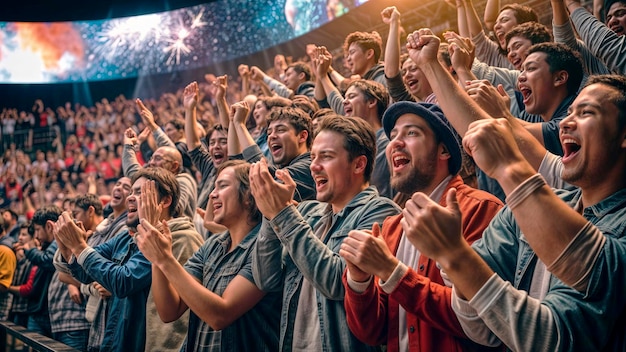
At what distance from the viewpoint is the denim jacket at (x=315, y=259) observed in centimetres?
190

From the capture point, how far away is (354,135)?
2.32 m

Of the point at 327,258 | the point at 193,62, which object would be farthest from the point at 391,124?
the point at 193,62

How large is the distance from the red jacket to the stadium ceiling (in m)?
13.4

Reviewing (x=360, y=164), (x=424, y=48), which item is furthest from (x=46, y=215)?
(x=424, y=48)

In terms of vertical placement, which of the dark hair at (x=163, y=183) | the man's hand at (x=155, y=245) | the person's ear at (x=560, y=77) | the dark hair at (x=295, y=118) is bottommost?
the man's hand at (x=155, y=245)

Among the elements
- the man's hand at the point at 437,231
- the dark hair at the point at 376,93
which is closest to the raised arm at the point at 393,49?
the dark hair at the point at 376,93

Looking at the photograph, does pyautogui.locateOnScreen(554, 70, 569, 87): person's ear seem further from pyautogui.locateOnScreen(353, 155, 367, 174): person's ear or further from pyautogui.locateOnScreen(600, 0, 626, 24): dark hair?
pyautogui.locateOnScreen(600, 0, 626, 24): dark hair

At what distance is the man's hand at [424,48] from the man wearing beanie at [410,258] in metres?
0.18

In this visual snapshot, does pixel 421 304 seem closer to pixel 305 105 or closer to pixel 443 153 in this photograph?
pixel 443 153

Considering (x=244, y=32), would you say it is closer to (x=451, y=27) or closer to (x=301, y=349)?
(x=451, y=27)

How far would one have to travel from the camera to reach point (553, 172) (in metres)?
1.83

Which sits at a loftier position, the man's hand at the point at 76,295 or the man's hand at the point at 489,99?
the man's hand at the point at 489,99

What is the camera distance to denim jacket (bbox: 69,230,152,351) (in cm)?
279

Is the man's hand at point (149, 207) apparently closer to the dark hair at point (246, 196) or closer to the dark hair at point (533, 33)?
the dark hair at point (246, 196)
